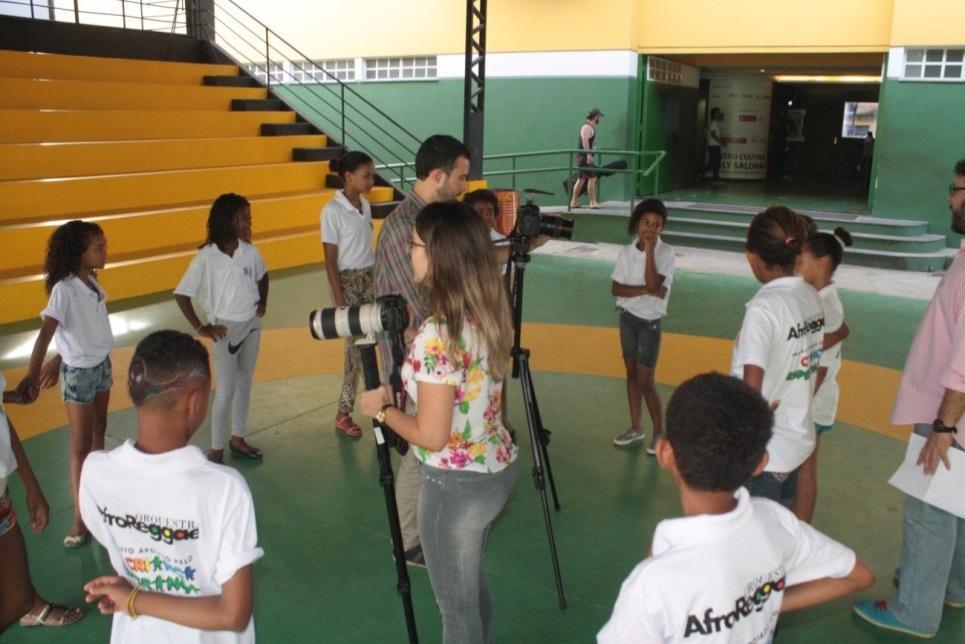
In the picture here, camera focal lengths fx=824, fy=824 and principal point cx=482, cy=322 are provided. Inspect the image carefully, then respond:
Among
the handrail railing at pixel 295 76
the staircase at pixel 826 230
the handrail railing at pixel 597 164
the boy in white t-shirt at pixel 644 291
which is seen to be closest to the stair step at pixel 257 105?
the handrail railing at pixel 597 164

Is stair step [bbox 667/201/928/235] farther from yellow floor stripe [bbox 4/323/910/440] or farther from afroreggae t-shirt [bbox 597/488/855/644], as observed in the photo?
afroreggae t-shirt [bbox 597/488/855/644]

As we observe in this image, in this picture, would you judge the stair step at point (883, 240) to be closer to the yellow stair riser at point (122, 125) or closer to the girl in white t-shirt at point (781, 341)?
the yellow stair riser at point (122, 125)

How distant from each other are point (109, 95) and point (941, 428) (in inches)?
453

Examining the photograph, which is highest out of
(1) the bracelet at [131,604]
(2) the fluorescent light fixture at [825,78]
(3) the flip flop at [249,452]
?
(2) the fluorescent light fixture at [825,78]

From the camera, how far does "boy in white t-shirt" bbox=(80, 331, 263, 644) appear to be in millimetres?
1642

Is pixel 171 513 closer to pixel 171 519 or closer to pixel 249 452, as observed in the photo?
pixel 171 519

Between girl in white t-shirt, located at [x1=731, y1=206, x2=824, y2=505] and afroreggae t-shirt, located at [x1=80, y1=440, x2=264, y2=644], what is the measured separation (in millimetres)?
1617

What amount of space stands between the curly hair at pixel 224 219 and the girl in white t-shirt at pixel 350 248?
25.8 inches

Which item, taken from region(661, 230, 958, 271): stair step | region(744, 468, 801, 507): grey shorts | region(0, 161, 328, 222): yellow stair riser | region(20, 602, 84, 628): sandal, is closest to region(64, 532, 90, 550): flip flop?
region(20, 602, 84, 628): sandal

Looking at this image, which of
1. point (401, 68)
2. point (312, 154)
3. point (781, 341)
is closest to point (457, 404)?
point (781, 341)

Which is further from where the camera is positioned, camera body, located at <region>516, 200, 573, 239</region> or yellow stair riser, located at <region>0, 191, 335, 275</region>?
yellow stair riser, located at <region>0, 191, 335, 275</region>

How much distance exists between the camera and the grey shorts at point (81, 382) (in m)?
3.53

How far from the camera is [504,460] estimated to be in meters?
2.31

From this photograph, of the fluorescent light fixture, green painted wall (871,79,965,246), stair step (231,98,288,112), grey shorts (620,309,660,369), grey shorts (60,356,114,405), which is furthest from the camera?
the fluorescent light fixture
